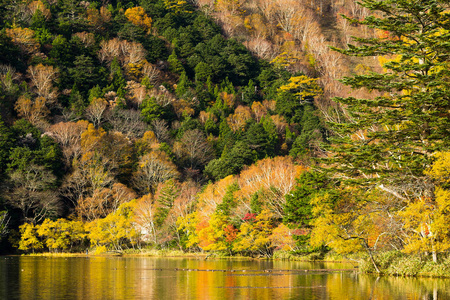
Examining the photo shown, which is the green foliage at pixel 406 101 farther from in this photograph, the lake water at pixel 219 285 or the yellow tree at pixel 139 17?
the yellow tree at pixel 139 17

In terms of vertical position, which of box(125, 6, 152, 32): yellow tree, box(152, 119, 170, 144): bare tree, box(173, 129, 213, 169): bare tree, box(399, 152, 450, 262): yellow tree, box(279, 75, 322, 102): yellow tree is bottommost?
box(399, 152, 450, 262): yellow tree

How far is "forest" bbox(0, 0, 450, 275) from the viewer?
2850 cm

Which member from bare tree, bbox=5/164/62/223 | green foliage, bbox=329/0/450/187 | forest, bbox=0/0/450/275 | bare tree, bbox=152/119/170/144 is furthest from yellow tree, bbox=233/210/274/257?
bare tree, bbox=152/119/170/144

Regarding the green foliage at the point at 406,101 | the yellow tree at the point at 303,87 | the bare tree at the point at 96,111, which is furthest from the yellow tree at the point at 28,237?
the yellow tree at the point at 303,87

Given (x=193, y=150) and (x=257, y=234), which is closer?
(x=257, y=234)

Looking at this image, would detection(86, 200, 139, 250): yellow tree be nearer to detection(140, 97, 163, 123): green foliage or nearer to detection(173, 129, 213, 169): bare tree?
detection(173, 129, 213, 169): bare tree

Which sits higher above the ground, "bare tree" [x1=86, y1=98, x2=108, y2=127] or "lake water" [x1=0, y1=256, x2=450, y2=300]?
"bare tree" [x1=86, y1=98, x2=108, y2=127]

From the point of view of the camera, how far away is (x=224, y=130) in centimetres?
9962

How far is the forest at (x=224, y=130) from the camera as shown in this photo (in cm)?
2850

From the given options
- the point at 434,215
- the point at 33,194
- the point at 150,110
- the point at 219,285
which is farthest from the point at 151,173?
the point at 434,215

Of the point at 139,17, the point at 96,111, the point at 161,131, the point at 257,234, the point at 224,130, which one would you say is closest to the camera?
the point at 257,234

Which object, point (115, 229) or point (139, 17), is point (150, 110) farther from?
point (115, 229)

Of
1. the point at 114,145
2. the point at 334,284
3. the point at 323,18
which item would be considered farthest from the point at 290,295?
the point at 323,18

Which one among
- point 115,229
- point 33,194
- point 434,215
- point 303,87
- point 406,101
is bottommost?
point 115,229
